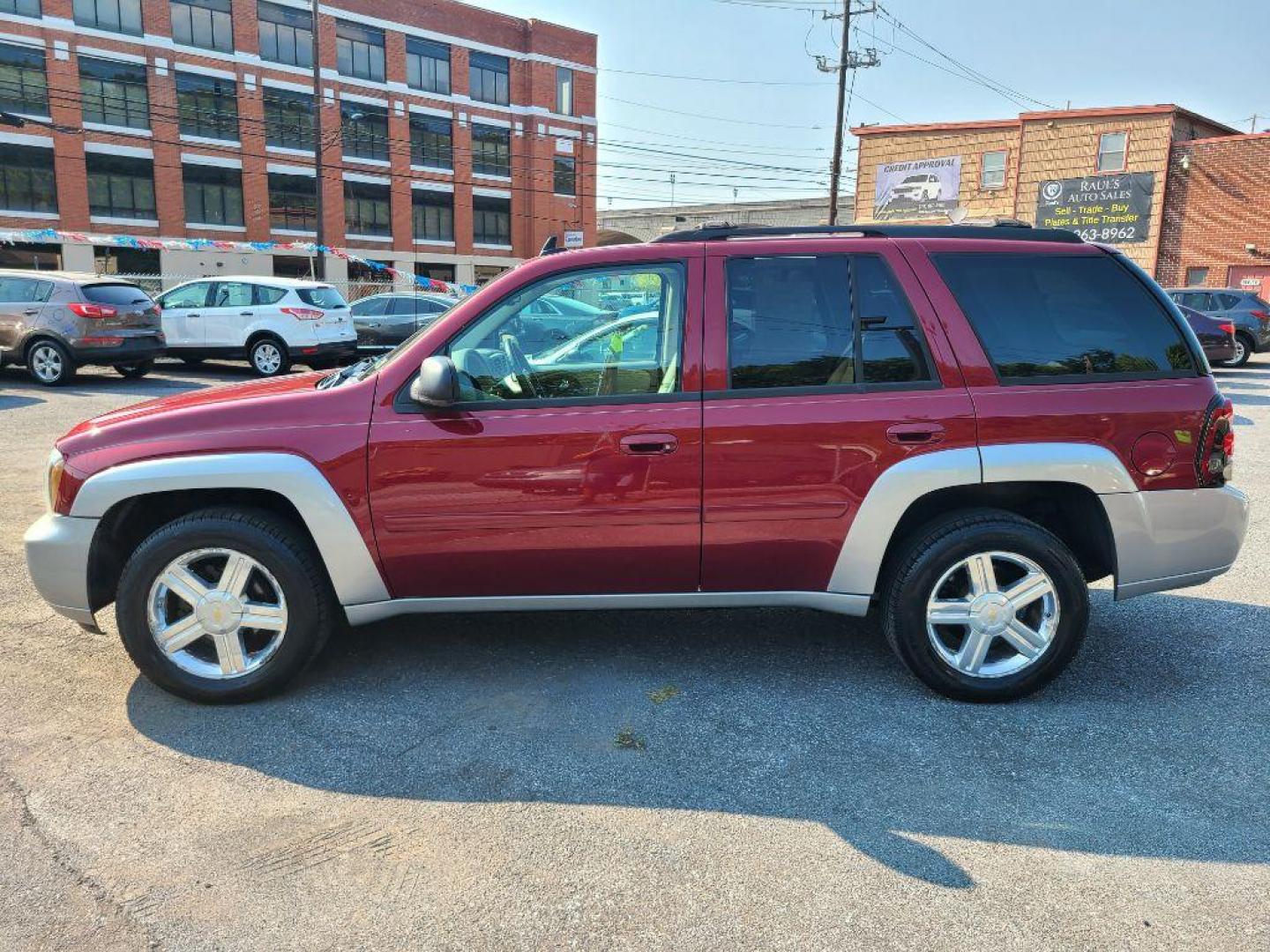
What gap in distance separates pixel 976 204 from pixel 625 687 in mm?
34033

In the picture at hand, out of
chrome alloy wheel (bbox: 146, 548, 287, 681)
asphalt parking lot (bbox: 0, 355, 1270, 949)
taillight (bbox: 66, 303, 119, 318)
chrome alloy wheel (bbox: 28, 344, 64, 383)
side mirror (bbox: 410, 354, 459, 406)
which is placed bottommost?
asphalt parking lot (bbox: 0, 355, 1270, 949)

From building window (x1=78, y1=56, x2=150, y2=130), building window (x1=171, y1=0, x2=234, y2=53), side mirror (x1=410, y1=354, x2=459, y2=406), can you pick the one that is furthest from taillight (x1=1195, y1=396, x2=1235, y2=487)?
building window (x1=171, y1=0, x2=234, y2=53)

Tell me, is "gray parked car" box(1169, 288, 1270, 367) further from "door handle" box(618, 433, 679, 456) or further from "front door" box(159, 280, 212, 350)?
"door handle" box(618, 433, 679, 456)

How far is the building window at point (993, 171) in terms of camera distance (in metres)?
32.8

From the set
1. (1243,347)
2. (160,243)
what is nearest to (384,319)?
(1243,347)

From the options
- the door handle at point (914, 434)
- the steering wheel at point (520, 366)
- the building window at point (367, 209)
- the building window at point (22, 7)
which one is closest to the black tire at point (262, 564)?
the steering wheel at point (520, 366)

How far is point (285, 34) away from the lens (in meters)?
40.0

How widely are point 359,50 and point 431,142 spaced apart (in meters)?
5.01

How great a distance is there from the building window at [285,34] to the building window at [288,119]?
55.9 inches

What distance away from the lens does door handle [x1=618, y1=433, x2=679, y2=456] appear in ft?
11.4

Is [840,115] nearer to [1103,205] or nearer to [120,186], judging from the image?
[1103,205]

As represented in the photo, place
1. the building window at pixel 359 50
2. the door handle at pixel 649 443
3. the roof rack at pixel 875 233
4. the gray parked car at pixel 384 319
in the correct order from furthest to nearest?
the building window at pixel 359 50
the gray parked car at pixel 384 319
the roof rack at pixel 875 233
the door handle at pixel 649 443

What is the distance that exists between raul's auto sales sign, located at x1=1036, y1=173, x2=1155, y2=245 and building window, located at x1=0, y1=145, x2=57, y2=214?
3587 cm

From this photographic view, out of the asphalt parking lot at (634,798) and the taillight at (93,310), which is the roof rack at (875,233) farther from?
the taillight at (93,310)
